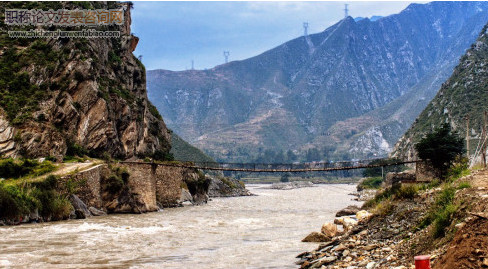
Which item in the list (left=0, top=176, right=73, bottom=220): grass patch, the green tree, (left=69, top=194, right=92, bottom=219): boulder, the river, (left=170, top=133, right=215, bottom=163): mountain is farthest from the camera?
(left=170, top=133, right=215, bottom=163): mountain

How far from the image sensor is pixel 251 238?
95.0 ft

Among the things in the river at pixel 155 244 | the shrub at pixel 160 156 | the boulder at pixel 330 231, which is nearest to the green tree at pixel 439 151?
the river at pixel 155 244

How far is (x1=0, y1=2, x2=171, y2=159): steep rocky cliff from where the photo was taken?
48719 millimetres

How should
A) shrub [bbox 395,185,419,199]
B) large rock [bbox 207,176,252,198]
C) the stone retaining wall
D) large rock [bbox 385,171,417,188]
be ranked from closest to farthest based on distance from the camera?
shrub [bbox 395,185,419,199] → the stone retaining wall → large rock [bbox 385,171,417,188] → large rock [bbox 207,176,252,198]

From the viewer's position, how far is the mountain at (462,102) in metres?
95.2

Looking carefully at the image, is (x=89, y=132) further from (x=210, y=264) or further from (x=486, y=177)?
(x=486, y=177)

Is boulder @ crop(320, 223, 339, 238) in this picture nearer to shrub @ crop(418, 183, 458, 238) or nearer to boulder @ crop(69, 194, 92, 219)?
shrub @ crop(418, 183, 458, 238)

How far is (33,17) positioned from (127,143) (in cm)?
1811

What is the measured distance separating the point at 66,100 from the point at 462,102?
77.2 metres

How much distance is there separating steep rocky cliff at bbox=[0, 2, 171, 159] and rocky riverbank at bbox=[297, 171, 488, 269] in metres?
35.3

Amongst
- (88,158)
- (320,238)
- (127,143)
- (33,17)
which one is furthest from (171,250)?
(33,17)

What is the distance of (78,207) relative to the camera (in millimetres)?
42625

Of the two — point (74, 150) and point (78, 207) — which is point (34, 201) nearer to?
point (78, 207)

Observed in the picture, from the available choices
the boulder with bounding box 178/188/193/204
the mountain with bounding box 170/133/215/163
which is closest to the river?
the boulder with bounding box 178/188/193/204
